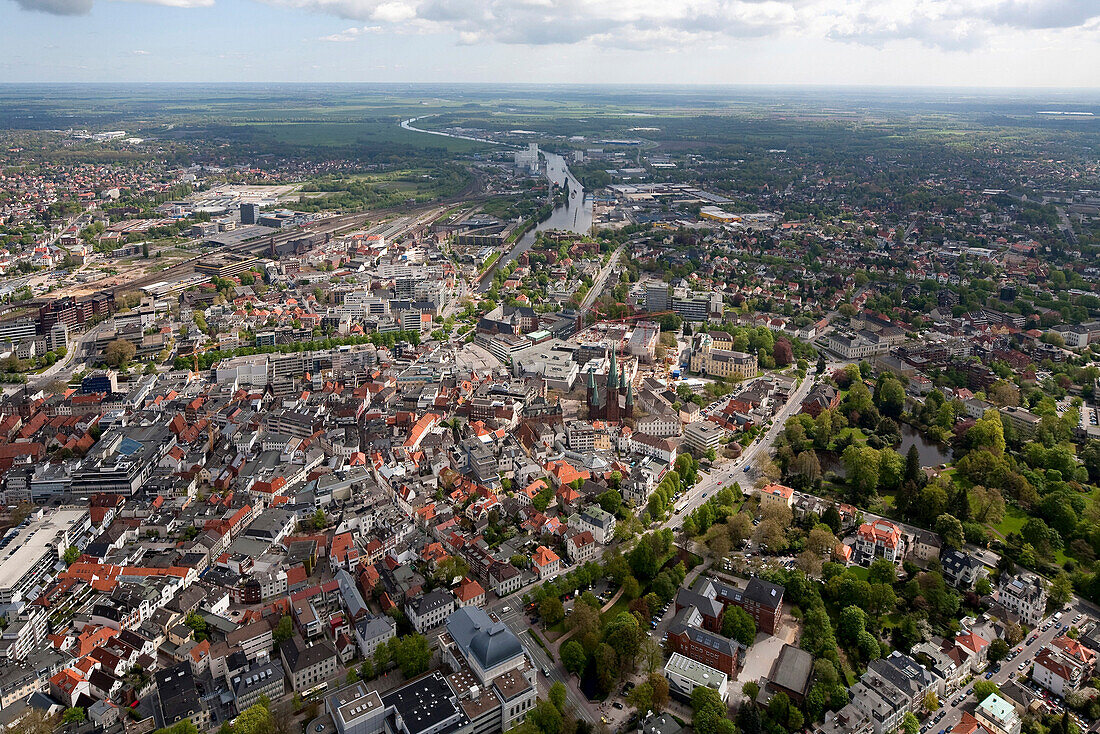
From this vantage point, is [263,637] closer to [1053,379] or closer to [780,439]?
[780,439]

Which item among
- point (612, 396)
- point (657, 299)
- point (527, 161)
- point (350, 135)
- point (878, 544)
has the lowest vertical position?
point (878, 544)

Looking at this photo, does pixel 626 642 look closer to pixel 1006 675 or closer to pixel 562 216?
pixel 1006 675

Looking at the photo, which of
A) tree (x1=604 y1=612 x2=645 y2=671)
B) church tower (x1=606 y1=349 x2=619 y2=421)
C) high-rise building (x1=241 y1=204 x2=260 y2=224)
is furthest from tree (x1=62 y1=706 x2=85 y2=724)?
high-rise building (x1=241 y1=204 x2=260 y2=224)

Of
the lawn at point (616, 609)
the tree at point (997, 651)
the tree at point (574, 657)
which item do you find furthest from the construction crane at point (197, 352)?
the tree at point (997, 651)

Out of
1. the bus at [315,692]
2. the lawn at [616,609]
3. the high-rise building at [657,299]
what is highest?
the high-rise building at [657,299]

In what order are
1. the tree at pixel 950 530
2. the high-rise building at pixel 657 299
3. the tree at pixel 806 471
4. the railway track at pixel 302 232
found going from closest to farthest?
the tree at pixel 950 530 < the tree at pixel 806 471 < the high-rise building at pixel 657 299 < the railway track at pixel 302 232

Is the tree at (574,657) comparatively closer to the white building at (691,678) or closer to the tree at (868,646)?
the white building at (691,678)

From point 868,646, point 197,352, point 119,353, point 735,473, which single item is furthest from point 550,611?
point 119,353

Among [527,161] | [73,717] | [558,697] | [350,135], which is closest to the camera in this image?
[73,717]
